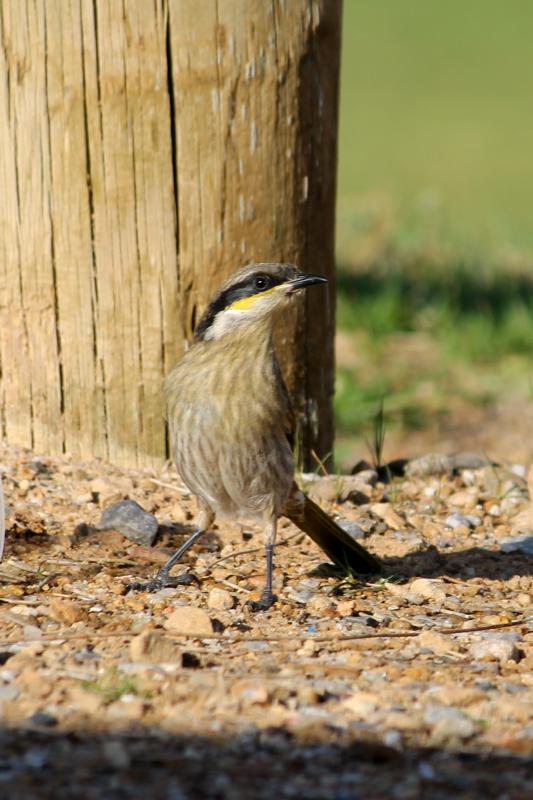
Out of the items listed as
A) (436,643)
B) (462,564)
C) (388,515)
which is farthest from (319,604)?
(388,515)

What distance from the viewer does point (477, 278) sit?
10883 millimetres

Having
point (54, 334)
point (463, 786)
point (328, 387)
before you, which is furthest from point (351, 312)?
point (463, 786)

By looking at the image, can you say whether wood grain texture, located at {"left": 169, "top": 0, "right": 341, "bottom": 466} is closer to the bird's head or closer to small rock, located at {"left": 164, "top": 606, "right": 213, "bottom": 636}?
the bird's head

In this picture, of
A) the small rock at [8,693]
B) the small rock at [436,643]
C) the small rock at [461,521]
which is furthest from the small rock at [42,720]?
the small rock at [461,521]

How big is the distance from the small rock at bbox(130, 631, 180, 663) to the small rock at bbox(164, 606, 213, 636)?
0.37 m

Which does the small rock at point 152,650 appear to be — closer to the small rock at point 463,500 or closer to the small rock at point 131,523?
the small rock at point 131,523

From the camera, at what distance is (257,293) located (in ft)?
17.2

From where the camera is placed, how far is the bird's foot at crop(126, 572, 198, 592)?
502 centimetres

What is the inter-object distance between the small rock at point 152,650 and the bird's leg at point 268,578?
0.84 metres

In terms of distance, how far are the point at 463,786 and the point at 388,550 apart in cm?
255

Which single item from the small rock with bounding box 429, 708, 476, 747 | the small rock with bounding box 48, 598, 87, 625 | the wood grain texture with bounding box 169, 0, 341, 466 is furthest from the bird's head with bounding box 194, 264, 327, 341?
the small rock with bounding box 429, 708, 476, 747

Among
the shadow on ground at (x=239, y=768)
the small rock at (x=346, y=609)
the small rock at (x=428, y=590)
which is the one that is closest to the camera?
the shadow on ground at (x=239, y=768)

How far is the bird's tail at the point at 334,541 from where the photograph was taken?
5.43 metres

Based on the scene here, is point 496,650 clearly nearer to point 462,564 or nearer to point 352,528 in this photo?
point 462,564
